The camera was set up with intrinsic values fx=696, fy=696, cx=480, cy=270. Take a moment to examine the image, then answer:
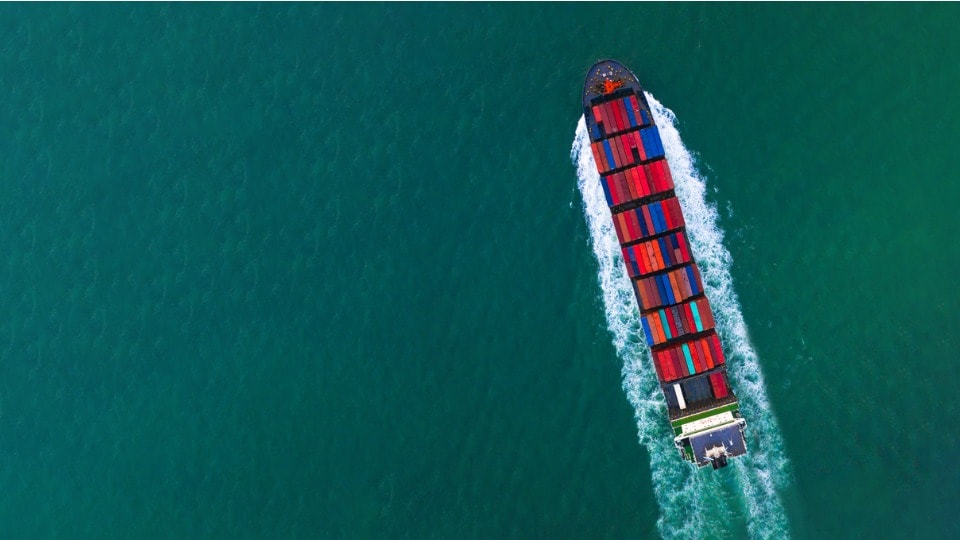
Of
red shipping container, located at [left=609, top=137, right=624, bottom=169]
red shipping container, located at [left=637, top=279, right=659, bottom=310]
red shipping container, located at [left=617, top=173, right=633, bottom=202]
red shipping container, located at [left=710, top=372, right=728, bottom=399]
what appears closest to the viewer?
red shipping container, located at [left=710, top=372, right=728, bottom=399]

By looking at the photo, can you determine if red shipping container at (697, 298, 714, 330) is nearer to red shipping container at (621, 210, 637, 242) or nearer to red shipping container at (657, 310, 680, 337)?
red shipping container at (657, 310, 680, 337)

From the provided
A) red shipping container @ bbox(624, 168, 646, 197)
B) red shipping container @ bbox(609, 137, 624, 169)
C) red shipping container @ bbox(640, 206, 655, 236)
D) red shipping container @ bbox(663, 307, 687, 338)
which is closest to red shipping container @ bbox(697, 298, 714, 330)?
red shipping container @ bbox(663, 307, 687, 338)

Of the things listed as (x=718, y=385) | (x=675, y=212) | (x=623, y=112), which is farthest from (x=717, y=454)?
(x=623, y=112)

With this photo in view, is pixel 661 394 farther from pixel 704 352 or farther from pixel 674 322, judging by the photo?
pixel 674 322

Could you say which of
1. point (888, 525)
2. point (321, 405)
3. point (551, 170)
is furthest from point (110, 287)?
point (888, 525)

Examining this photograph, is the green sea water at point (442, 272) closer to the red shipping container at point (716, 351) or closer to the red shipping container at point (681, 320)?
the red shipping container at point (716, 351)
